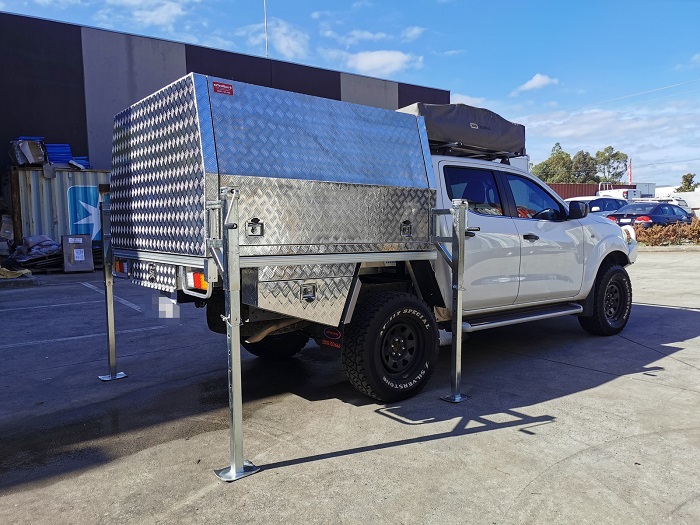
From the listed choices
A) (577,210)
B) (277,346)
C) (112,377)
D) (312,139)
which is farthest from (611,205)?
(112,377)

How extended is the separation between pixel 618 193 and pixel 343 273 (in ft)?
133

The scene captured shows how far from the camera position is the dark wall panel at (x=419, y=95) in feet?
77.6

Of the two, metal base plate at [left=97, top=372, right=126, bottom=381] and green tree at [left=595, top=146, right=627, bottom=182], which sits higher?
green tree at [left=595, top=146, right=627, bottom=182]

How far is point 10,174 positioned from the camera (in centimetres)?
1458

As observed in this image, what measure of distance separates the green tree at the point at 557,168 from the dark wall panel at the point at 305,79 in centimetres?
6068

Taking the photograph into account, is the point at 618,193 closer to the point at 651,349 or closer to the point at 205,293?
the point at 651,349

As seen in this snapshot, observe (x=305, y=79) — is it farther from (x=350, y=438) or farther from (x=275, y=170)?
(x=350, y=438)

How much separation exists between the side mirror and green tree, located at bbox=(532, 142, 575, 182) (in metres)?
73.9

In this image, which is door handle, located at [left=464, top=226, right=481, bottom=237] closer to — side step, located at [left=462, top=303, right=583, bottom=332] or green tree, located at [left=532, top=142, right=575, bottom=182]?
side step, located at [left=462, top=303, right=583, bottom=332]

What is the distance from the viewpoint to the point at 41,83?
639 inches

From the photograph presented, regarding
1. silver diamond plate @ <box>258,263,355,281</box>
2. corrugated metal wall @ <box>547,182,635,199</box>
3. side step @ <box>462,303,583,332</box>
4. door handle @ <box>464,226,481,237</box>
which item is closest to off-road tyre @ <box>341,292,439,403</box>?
silver diamond plate @ <box>258,263,355,281</box>

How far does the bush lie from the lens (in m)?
20.5

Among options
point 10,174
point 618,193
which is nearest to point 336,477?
point 10,174

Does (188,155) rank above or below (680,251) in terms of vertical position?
above
